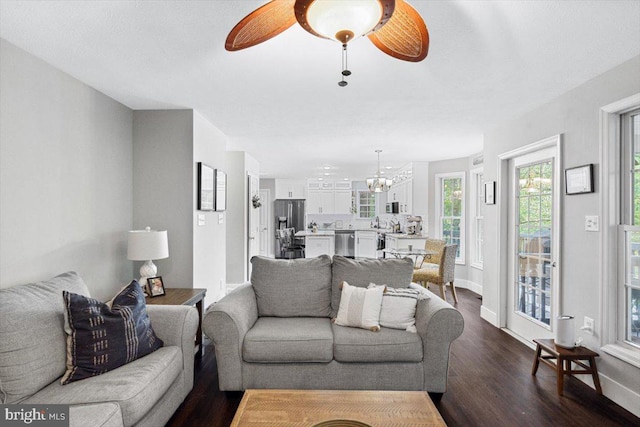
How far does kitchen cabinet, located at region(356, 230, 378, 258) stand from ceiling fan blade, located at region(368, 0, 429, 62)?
305 inches

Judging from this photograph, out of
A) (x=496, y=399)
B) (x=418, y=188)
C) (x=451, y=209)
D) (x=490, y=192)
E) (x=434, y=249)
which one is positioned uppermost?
(x=418, y=188)

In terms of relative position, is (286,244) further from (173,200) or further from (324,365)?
(324,365)

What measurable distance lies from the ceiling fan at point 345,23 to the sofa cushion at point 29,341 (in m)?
1.74

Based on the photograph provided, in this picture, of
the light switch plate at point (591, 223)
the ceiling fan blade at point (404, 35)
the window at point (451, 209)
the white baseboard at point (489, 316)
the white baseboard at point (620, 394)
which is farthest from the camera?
the window at point (451, 209)

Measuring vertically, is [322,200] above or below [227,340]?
above

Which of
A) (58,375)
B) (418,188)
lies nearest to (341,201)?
(418,188)

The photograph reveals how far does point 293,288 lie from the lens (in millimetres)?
3082

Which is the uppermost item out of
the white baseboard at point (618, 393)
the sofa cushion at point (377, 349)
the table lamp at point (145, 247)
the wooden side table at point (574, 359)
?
the table lamp at point (145, 247)

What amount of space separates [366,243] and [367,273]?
20.2 feet

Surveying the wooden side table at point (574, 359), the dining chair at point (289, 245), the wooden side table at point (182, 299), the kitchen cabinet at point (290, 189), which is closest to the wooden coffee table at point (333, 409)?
the wooden side table at point (182, 299)

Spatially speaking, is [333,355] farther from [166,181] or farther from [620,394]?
[166,181]

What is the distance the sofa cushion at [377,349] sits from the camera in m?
2.49

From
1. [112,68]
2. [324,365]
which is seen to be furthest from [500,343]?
[112,68]

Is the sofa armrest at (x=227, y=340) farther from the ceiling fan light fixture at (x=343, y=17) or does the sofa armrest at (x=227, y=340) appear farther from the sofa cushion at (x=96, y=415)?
the ceiling fan light fixture at (x=343, y=17)
